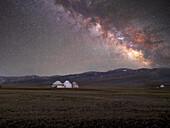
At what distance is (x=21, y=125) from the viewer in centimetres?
962

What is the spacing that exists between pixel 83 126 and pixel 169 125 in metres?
5.85

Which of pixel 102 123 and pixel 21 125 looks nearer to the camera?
pixel 21 125

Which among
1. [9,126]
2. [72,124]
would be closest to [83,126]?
[72,124]

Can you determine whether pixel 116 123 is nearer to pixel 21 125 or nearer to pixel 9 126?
pixel 21 125

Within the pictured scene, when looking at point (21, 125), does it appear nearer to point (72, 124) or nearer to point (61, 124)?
point (61, 124)

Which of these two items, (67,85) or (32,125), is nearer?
(32,125)

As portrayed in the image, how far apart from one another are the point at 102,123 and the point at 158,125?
3.76 metres

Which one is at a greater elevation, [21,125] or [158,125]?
[21,125]

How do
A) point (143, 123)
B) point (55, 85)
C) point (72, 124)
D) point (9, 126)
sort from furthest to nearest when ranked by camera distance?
1. point (55, 85)
2. point (143, 123)
3. point (72, 124)
4. point (9, 126)

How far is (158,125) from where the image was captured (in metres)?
10.4

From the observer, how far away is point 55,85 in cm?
8662

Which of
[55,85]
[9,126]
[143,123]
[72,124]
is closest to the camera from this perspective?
[9,126]

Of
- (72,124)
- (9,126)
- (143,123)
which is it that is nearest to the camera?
(9,126)

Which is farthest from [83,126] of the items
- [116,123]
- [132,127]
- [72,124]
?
[132,127]
